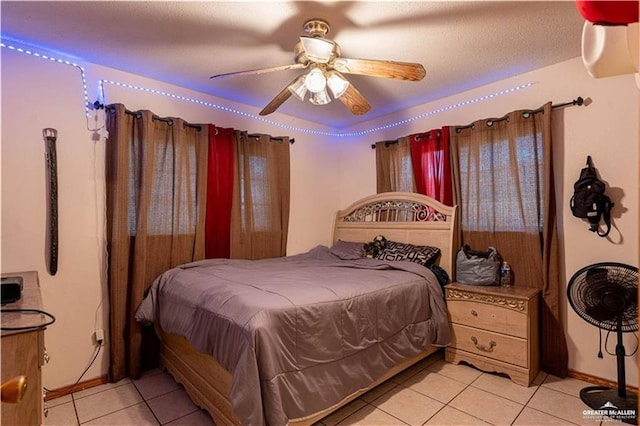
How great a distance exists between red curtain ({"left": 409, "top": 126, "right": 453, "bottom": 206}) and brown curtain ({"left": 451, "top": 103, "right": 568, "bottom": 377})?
0.09m

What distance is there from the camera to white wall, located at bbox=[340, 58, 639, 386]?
2.25 metres

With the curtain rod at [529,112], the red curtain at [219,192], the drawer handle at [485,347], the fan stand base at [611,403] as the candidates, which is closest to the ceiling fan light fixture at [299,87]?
the red curtain at [219,192]

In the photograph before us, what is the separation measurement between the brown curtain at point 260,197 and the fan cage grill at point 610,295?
2629 mm

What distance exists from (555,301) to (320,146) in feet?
9.77

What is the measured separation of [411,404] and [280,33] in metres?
2.65

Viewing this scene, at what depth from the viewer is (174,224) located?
278 centimetres

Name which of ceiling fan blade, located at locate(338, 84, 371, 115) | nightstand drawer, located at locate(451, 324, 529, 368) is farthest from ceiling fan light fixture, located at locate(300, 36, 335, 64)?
nightstand drawer, located at locate(451, 324, 529, 368)

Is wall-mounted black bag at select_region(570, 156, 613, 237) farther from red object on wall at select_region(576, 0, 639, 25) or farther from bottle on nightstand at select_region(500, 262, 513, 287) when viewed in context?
red object on wall at select_region(576, 0, 639, 25)

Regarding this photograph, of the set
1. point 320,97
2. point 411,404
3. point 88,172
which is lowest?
point 411,404

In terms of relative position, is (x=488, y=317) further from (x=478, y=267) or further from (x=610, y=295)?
(x=610, y=295)

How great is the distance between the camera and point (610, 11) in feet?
2.08

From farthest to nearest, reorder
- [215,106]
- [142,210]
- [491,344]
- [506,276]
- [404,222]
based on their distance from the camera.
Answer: [404,222], [215,106], [506,276], [142,210], [491,344]

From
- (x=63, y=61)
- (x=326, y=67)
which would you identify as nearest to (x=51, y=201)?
(x=63, y=61)

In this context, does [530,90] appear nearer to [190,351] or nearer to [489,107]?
[489,107]
